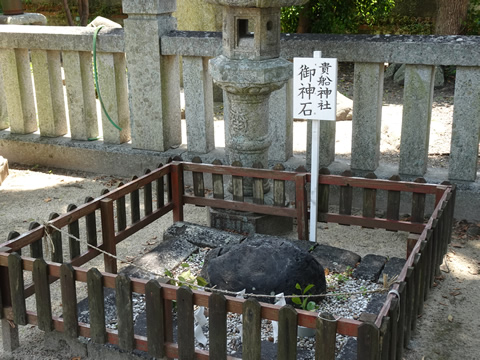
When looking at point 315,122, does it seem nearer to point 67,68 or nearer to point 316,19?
point 67,68

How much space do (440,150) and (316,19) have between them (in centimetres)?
525

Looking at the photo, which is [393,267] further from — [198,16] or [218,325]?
[198,16]

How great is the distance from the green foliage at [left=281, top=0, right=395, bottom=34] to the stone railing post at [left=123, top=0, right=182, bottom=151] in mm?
5716

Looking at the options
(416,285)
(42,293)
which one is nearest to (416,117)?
(416,285)

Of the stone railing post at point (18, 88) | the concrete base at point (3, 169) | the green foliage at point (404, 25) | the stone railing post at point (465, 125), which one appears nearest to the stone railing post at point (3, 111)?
the stone railing post at point (18, 88)

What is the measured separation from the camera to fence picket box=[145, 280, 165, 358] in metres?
3.43

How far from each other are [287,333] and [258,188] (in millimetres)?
2279

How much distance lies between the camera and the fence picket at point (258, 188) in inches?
209

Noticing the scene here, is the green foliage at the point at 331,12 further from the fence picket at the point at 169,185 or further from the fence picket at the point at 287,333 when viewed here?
the fence picket at the point at 287,333

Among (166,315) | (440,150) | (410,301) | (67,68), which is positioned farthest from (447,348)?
(67,68)

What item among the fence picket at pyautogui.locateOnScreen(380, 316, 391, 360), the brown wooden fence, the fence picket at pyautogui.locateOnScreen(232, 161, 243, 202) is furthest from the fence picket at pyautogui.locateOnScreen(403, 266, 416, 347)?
the fence picket at pyautogui.locateOnScreen(232, 161, 243, 202)

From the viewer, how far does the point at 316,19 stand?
1218cm

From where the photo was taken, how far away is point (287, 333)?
3.15 metres

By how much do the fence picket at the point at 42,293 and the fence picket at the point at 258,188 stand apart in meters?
2.13
